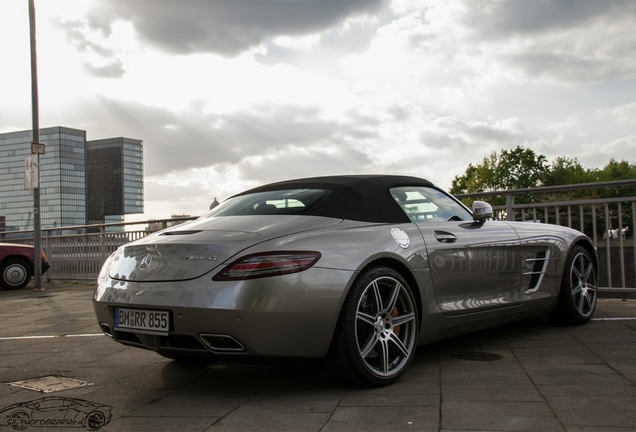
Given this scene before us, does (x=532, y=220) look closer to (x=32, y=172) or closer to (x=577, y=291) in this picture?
(x=577, y=291)

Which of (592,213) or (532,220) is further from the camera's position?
(532,220)

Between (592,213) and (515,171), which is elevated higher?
(515,171)

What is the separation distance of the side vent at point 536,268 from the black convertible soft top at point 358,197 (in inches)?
53.2

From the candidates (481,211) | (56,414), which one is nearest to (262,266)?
(56,414)

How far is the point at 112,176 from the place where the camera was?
12350 cm

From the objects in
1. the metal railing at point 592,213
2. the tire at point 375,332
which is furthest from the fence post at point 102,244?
the tire at point 375,332

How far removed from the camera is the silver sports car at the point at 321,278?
11.2 ft

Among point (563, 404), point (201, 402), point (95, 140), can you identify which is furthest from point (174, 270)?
point (95, 140)

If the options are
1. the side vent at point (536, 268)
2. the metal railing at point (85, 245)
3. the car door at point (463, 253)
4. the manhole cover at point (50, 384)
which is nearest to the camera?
the manhole cover at point (50, 384)

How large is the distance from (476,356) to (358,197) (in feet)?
4.88

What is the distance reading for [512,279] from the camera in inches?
197

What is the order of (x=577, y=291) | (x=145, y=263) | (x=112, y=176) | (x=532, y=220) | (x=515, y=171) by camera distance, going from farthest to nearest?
(x=112, y=176), (x=515, y=171), (x=532, y=220), (x=577, y=291), (x=145, y=263)

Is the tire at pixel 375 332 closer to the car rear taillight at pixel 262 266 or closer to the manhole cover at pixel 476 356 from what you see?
the car rear taillight at pixel 262 266

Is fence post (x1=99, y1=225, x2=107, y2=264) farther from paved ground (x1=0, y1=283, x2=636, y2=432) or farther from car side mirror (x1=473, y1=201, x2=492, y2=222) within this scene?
car side mirror (x1=473, y1=201, x2=492, y2=222)
